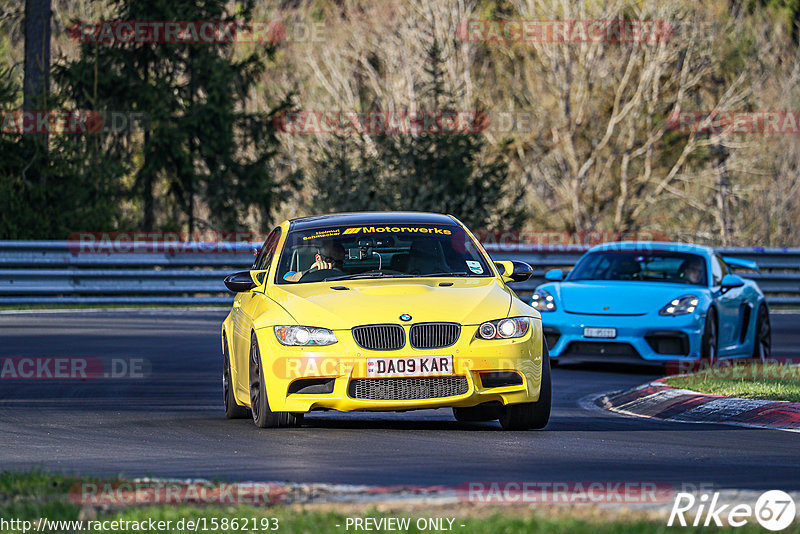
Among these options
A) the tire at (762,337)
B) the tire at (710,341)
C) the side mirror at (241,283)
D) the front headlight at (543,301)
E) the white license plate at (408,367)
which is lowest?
the tire at (762,337)

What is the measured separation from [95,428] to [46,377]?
4.44 metres

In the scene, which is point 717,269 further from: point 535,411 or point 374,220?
point 535,411

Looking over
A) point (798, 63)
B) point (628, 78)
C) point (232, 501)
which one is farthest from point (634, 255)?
point (798, 63)

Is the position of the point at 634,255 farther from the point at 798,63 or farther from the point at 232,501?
the point at 798,63

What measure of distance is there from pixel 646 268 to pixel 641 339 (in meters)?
1.67

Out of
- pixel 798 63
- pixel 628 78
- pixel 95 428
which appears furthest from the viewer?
pixel 798 63

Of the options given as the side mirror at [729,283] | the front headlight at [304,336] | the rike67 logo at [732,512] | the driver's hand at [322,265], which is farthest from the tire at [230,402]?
the side mirror at [729,283]

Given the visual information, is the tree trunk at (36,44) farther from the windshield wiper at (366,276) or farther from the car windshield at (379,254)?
the windshield wiper at (366,276)

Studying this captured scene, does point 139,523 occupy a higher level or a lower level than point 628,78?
higher

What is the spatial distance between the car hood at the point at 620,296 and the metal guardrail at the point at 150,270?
32.0 feet

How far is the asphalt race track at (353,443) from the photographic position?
7.91m

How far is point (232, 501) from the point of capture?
6.58m

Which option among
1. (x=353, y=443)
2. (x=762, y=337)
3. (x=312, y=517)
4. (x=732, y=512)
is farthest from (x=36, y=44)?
(x=732, y=512)

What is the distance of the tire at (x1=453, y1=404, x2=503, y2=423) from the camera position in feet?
34.3
